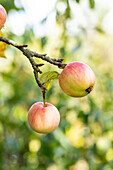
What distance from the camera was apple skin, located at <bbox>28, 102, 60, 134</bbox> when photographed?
102 centimetres

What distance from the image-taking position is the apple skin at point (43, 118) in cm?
102

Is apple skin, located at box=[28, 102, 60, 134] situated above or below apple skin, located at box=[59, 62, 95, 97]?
below

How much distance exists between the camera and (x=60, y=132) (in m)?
2.35

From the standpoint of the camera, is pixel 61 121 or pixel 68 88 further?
pixel 61 121

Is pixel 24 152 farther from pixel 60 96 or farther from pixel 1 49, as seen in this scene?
pixel 1 49

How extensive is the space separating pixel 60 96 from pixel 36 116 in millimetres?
1716

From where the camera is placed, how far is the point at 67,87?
93 cm

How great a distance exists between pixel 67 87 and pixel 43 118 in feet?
0.63

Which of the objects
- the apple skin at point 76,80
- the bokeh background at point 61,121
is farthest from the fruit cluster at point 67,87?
the bokeh background at point 61,121

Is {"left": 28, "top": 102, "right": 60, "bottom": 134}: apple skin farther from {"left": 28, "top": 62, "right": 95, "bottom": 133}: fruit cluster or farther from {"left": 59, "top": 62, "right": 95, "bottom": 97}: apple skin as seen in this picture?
{"left": 59, "top": 62, "right": 95, "bottom": 97}: apple skin

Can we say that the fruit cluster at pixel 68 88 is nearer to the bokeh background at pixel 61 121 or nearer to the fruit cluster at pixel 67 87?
the fruit cluster at pixel 67 87

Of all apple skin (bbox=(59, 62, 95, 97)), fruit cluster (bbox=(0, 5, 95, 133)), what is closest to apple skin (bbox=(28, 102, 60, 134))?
fruit cluster (bbox=(0, 5, 95, 133))

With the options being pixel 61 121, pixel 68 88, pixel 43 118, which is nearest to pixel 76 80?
pixel 68 88

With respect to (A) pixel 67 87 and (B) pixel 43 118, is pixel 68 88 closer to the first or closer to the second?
(A) pixel 67 87
